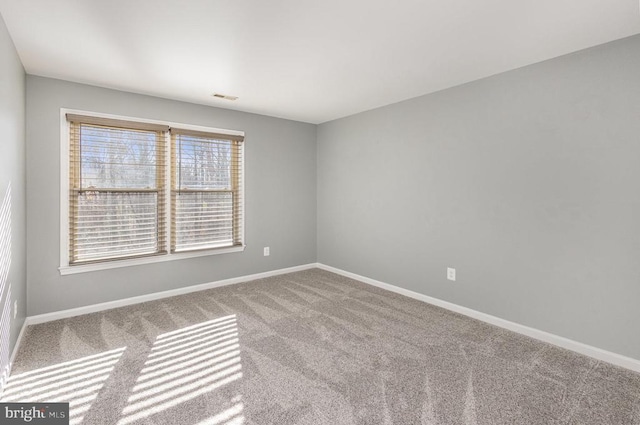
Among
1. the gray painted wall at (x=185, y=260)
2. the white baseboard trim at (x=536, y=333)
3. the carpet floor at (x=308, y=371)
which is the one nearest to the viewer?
the carpet floor at (x=308, y=371)

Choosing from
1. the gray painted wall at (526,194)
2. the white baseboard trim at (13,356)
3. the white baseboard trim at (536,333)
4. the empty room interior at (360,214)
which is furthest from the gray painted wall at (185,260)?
the white baseboard trim at (536,333)

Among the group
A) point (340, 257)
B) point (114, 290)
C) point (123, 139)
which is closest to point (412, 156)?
point (340, 257)

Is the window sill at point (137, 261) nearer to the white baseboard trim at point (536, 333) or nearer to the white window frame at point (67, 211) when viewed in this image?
the white window frame at point (67, 211)

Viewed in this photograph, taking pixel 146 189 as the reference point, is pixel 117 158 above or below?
above

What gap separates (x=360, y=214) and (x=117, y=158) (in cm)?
298

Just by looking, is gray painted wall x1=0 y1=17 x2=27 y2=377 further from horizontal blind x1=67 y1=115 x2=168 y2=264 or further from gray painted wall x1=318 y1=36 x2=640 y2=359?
gray painted wall x1=318 y1=36 x2=640 y2=359

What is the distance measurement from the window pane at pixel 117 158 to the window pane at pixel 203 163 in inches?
12.1

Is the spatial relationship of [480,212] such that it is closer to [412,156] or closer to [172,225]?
[412,156]

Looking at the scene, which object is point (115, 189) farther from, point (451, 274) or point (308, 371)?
point (451, 274)

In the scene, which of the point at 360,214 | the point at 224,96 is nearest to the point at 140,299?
the point at 224,96

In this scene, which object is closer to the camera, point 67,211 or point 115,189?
point 67,211

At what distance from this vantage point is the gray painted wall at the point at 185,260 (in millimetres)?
3029

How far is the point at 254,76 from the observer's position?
10.0ft

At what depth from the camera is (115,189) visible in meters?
3.41
